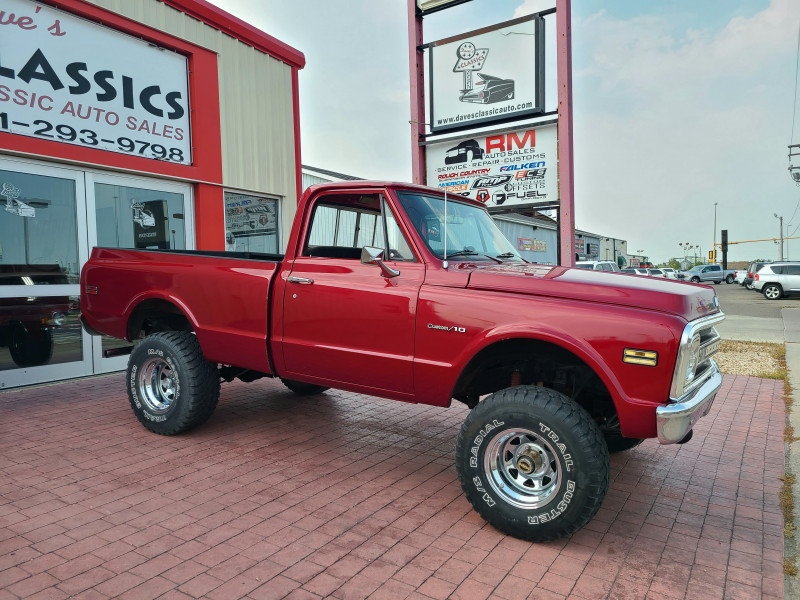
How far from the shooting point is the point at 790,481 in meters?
4.05

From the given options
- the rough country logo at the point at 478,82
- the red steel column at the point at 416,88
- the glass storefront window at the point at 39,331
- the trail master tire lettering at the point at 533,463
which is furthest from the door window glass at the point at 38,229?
the trail master tire lettering at the point at 533,463

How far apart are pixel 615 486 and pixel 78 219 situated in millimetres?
6780

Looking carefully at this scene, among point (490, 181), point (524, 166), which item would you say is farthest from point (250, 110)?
point (524, 166)

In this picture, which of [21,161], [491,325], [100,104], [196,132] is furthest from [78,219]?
[491,325]

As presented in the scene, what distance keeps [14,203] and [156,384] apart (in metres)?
3.34

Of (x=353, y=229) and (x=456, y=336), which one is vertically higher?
(x=353, y=229)

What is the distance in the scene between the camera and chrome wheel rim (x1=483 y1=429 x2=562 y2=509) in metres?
3.16

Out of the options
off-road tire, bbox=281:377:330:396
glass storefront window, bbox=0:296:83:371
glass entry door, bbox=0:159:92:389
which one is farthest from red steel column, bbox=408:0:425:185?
glass storefront window, bbox=0:296:83:371

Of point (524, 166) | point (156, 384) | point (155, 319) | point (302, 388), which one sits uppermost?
point (524, 166)

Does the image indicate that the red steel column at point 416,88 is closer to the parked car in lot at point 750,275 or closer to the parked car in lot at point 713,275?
the parked car in lot at point 750,275

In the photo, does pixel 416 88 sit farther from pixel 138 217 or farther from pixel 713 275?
pixel 713 275

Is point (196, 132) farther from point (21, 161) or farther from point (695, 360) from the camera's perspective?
point (695, 360)

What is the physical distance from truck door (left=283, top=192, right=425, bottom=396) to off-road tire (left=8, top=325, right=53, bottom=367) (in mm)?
4195

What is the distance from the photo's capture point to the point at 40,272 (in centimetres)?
670
